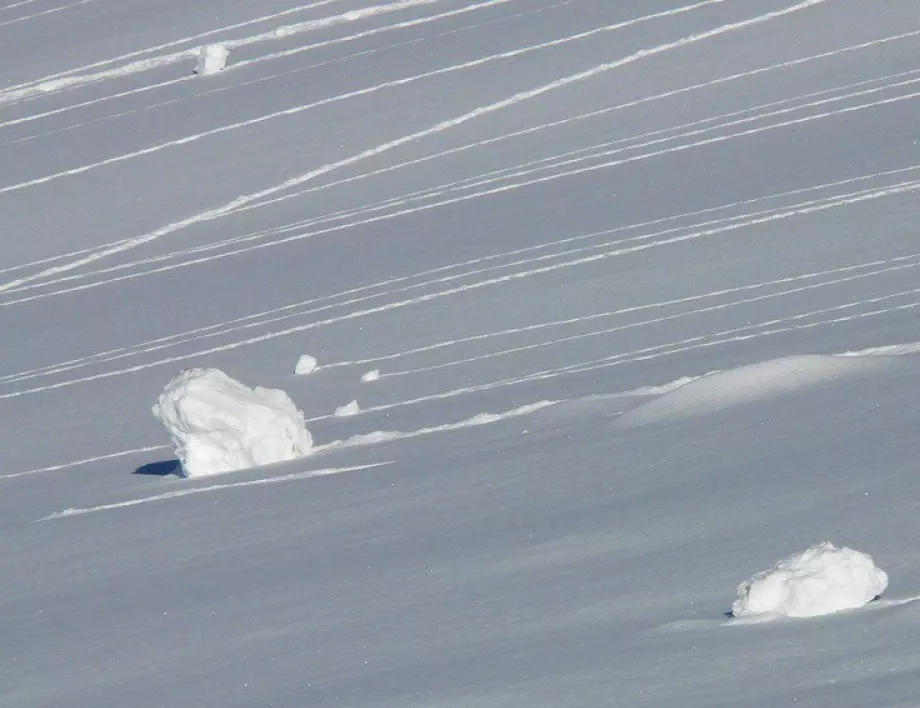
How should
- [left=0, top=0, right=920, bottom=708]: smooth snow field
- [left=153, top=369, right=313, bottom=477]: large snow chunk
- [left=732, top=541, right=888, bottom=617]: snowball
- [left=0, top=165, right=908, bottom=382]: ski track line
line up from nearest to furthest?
[left=732, top=541, right=888, bottom=617]: snowball
[left=0, top=0, right=920, bottom=708]: smooth snow field
[left=153, top=369, right=313, bottom=477]: large snow chunk
[left=0, top=165, right=908, bottom=382]: ski track line

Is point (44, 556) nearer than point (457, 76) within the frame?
Yes

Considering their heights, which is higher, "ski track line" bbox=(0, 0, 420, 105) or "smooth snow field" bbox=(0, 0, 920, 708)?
"ski track line" bbox=(0, 0, 420, 105)

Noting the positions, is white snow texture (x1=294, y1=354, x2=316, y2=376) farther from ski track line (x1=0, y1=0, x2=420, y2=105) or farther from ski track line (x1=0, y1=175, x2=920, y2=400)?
ski track line (x1=0, y1=0, x2=420, y2=105)

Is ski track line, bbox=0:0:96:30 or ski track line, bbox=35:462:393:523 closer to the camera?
ski track line, bbox=35:462:393:523

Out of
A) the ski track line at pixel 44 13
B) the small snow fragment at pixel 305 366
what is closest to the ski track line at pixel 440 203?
the small snow fragment at pixel 305 366

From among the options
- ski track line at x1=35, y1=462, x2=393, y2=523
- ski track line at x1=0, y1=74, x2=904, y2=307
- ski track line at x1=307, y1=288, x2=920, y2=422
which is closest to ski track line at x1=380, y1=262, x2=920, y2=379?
ski track line at x1=307, y1=288, x2=920, y2=422

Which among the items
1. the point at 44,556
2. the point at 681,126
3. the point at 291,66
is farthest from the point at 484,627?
the point at 291,66

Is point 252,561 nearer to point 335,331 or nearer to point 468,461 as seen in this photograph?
point 468,461

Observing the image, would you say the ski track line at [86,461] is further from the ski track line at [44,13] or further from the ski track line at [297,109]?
the ski track line at [44,13]
